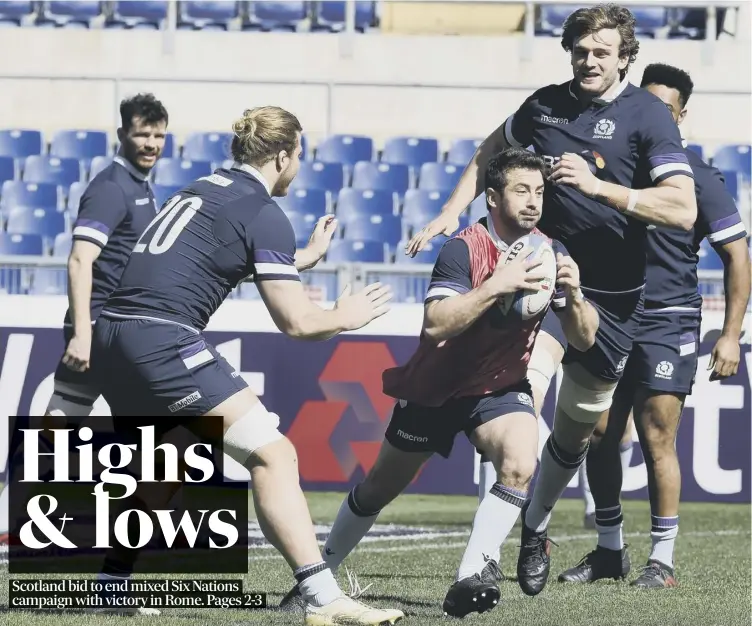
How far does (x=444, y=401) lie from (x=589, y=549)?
3118mm

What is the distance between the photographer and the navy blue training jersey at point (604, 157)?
648cm

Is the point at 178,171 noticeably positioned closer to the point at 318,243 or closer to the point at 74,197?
the point at 74,197

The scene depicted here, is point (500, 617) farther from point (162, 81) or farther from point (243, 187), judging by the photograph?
point (162, 81)

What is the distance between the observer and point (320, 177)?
49.0 feet

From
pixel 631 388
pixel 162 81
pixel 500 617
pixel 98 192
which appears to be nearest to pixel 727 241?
pixel 631 388

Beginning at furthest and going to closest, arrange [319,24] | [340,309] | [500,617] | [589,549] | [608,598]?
[319,24] < [589,549] < [608,598] < [500,617] < [340,309]

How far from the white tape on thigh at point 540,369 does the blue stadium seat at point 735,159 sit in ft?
30.4

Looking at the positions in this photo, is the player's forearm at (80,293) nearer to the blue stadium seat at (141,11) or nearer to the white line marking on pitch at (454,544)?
the white line marking on pitch at (454,544)

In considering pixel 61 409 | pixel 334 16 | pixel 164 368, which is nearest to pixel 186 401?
pixel 164 368

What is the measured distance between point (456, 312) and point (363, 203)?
9038 mm

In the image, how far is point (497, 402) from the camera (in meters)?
5.97

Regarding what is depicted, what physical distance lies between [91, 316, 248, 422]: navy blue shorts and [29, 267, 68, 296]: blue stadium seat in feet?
18.6

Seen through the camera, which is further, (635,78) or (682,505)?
(635,78)

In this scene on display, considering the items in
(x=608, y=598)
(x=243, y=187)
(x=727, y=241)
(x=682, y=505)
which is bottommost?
(x=682, y=505)
